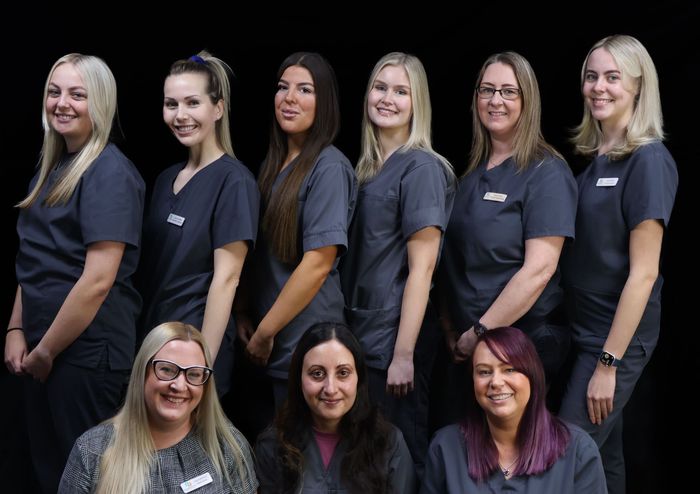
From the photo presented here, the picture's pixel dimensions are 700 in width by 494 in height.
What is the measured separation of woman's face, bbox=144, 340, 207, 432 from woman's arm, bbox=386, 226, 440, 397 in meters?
0.66

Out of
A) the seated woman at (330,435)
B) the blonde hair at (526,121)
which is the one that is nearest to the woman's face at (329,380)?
the seated woman at (330,435)

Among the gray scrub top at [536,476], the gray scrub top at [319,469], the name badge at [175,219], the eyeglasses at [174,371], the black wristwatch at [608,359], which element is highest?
the name badge at [175,219]

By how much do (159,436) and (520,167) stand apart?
4.19 feet

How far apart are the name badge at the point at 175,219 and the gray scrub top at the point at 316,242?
0.23 meters

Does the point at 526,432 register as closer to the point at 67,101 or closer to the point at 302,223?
the point at 302,223

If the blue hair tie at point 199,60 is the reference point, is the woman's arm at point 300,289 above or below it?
below

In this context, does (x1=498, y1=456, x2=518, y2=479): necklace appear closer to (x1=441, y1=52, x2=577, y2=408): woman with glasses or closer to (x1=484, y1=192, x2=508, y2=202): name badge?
(x1=441, y1=52, x2=577, y2=408): woman with glasses

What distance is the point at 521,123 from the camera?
3244mm

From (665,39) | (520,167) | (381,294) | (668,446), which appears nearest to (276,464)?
(381,294)

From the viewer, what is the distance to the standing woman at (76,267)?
3.02 m

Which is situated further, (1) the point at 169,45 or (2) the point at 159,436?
(1) the point at 169,45

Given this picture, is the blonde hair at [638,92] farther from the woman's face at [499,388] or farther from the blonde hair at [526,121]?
the woman's face at [499,388]

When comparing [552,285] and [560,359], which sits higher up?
[552,285]

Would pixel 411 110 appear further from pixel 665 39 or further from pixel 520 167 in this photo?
pixel 665 39
